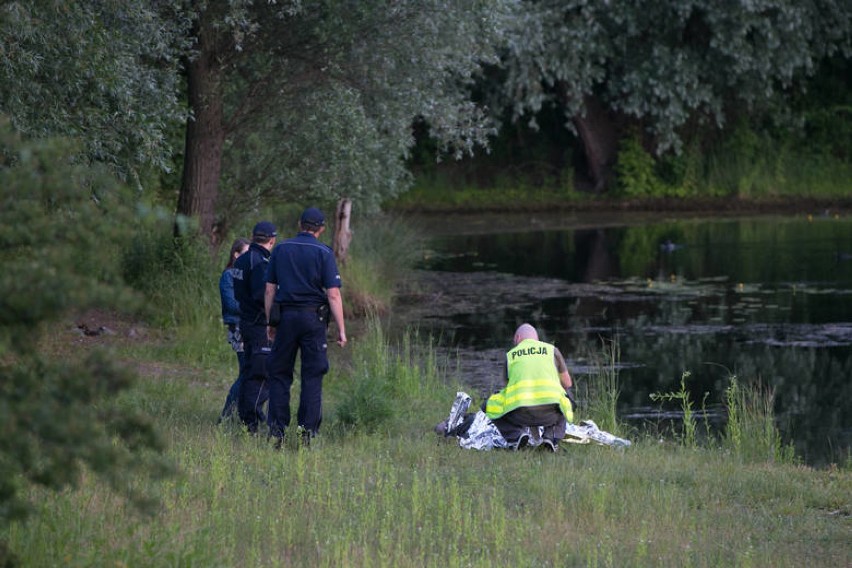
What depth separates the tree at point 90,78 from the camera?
38.8 ft

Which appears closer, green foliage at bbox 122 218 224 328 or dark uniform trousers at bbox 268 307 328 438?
dark uniform trousers at bbox 268 307 328 438

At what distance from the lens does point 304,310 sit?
1052 centimetres

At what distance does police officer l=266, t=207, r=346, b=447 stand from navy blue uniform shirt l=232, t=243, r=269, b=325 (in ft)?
1.76

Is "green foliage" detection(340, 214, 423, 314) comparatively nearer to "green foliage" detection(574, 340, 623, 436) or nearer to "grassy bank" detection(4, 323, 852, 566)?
"green foliage" detection(574, 340, 623, 436)

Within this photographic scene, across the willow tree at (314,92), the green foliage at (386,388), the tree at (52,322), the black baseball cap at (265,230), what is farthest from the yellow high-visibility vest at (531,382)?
the willow tree at (314,92)

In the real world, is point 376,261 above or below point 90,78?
below

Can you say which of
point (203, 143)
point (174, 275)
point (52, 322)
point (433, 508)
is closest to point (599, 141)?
point (203, 143)

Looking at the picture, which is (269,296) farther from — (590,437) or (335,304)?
(590,437)

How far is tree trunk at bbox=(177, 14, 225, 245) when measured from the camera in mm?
17938

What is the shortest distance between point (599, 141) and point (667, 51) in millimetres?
4947

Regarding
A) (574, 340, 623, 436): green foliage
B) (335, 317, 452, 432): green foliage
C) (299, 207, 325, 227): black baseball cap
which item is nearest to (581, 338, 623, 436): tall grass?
(574, 340, 623, 436): green foliage

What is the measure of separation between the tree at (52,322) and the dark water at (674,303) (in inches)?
319

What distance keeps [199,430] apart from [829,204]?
28684mm

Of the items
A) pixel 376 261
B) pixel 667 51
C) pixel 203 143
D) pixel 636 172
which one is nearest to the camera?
pixel 203 143
